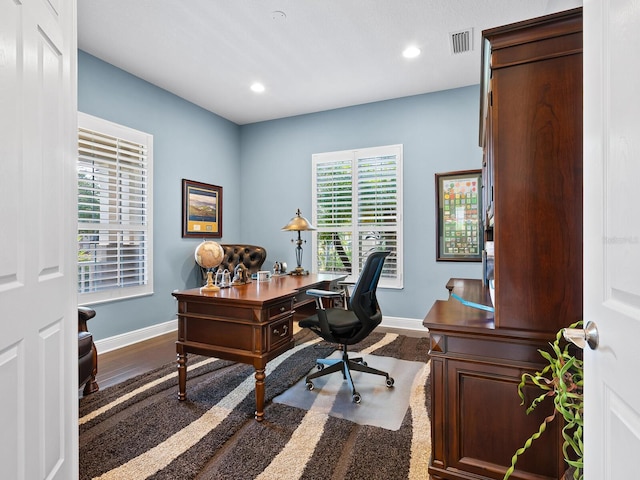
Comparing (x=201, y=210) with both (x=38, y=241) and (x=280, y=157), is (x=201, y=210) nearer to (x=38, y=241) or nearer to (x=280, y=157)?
(x=280, y=157)

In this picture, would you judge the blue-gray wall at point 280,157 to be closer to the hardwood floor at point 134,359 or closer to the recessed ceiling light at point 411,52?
the hardwood floor at point 134,359

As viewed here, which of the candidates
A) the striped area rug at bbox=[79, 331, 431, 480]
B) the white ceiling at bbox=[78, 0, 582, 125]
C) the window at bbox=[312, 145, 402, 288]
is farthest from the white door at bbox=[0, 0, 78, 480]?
the window at bbox=[312, 145, 402, 288]

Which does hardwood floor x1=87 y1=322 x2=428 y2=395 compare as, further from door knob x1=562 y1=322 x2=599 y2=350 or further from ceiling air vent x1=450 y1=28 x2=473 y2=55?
ceiling air vent x1=450 y1=28 x2=473 y2=55

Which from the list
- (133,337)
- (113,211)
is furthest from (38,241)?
(133,337)

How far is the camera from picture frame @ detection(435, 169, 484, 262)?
4.04 m

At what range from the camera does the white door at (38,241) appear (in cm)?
91

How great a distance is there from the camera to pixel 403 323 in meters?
4.43

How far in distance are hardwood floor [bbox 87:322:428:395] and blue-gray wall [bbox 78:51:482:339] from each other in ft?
0.83

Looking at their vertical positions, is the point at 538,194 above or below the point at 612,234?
above

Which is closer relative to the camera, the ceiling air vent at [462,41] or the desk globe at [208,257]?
the desk globe at [208,257]

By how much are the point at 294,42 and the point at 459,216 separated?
2687mm

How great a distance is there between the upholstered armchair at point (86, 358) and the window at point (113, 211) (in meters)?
1.02

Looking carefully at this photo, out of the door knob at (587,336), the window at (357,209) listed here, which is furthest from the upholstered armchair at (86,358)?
the window at (357,209)

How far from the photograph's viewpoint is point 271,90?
13.8 feet
